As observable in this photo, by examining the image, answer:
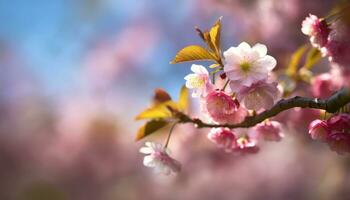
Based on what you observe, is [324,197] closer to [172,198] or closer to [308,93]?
[172,198]

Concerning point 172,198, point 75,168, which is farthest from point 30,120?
point 172,198

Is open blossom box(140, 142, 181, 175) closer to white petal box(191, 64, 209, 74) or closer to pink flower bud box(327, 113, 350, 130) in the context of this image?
white petal box(191, 64, 209, 74)

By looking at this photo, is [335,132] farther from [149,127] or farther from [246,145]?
[149,127]

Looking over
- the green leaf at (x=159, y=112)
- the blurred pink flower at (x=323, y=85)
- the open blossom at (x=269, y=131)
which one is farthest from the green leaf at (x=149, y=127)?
the blurred pink flower at (x=323, y=85)

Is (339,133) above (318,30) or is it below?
below

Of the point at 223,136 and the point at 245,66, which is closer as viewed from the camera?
the point at 245,66

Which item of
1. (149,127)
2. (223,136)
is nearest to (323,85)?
(223,136)
